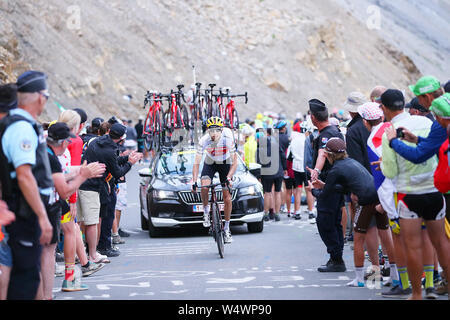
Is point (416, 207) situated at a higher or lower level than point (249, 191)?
higher

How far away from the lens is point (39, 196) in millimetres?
6469


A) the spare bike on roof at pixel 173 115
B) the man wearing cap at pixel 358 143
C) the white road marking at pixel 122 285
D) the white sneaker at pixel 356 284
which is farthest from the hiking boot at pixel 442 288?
the spare bike on roof at pixel 173 115

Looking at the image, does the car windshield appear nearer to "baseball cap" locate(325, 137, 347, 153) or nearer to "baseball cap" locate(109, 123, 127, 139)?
"baseball cap" locate(109, 123, 127, 139)

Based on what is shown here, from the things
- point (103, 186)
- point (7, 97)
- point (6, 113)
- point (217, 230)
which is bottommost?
point (217, 230)

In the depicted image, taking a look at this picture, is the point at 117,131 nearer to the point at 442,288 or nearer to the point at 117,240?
the point at 117,240

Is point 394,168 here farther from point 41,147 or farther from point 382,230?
point 41,147

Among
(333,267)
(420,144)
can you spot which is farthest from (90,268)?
(420,144)

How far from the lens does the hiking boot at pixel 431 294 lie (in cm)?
831

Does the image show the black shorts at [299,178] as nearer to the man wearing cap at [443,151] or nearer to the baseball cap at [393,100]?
the baseball cap at [393,100]

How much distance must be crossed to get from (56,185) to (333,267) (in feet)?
15.2

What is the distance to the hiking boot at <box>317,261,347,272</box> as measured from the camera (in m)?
11.0

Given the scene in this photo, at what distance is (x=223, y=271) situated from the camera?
36.9ft

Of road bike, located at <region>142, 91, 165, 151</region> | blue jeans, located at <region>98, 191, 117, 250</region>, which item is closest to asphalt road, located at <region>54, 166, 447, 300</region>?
blue jeans, located at <region>98, 191, 117, 250</region>
